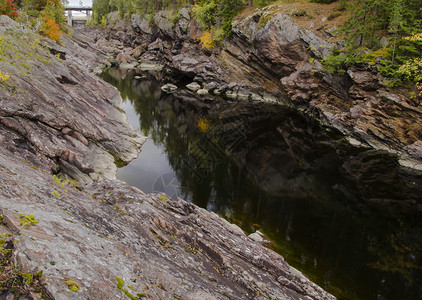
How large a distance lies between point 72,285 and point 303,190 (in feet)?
68.8

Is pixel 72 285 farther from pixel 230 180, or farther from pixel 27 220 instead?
pixel 230 180

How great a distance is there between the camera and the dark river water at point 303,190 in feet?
52.0

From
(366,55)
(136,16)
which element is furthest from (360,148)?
(136,16)

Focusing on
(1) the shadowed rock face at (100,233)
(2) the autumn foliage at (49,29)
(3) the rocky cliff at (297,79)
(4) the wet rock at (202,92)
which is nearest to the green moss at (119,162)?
(1) the shadowed rock face at (100,233)

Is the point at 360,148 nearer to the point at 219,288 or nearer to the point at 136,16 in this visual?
the point at 219,288

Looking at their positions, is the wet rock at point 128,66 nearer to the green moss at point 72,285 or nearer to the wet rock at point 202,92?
the wet rock at point 202,92

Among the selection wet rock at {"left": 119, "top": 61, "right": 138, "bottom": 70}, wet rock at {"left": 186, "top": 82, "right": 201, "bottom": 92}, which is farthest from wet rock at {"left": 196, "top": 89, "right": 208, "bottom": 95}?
wet rock at {"left": 119, "top": 61, "right": 138, "bottom": 70}

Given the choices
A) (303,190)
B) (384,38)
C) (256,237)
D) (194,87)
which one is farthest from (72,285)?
(194,87)

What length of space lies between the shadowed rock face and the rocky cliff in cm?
2532

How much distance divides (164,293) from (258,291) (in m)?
4.08

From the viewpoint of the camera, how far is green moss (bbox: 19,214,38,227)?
675 centimetres

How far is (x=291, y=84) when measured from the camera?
43.8 m

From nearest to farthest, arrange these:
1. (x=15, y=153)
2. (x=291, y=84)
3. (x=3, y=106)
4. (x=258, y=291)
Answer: (x=258, y=291)
(x=15, y=153)
(x=3, y=106)
(x=291, y=84)

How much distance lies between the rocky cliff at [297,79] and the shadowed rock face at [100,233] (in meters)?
25.3
